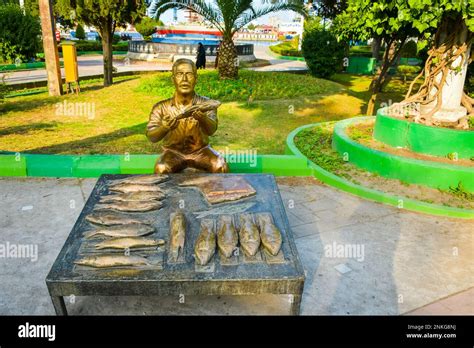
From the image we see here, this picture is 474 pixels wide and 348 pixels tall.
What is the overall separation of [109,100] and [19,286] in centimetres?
1004

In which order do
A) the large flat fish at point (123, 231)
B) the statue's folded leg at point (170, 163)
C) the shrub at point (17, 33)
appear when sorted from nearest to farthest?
the large flat fish at point (123, 231), the statue's folded leg at point (170, 163), the shrub at point (17, 33)

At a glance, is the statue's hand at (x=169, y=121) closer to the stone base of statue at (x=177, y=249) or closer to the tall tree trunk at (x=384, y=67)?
the stone base of statue at (x=177, y=249)

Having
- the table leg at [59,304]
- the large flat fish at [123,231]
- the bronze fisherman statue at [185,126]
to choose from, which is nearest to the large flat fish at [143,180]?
the bronze fisherman statue at [185,126]

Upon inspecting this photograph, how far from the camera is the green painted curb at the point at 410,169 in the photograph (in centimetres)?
556

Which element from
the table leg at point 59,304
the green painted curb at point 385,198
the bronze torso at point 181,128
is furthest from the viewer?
the green painted curb at point 385,198

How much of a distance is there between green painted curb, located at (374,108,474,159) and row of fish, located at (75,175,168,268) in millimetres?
4464

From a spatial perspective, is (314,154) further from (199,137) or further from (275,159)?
(199,137)

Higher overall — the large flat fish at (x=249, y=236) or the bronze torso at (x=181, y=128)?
the bronze torso at (x=181, y=128)

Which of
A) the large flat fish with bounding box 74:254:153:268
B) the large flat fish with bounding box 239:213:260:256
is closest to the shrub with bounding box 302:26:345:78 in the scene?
the large flat fish with bounding box 239:213:260:256

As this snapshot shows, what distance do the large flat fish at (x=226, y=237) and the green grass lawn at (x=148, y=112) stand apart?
5.10 m

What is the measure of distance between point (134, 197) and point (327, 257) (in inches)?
85.1

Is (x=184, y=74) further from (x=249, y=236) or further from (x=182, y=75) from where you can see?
(x=249, y=236)

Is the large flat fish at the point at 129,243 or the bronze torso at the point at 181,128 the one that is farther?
the bronze torso at the point at 181,128

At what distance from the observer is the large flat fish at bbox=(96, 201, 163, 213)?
346cm
